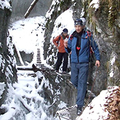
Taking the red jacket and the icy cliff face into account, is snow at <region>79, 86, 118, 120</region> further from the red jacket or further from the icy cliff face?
the icy cliff face

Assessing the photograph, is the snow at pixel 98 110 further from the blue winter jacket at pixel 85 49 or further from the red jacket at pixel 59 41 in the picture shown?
the red jacket at pixel 59 41

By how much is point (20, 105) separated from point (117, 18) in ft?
16.1

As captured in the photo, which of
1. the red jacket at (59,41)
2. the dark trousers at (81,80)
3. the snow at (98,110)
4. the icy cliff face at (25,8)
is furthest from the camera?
the icy cliff face at (25,8)

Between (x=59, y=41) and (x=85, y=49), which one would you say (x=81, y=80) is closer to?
(x=85, y=49)

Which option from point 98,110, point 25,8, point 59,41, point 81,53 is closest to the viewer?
point 98,110

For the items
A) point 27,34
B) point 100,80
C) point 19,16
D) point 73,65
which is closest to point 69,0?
point 100,80

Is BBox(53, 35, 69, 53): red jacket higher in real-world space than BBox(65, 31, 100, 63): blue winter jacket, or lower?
higher

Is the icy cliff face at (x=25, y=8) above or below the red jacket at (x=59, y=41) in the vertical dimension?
above

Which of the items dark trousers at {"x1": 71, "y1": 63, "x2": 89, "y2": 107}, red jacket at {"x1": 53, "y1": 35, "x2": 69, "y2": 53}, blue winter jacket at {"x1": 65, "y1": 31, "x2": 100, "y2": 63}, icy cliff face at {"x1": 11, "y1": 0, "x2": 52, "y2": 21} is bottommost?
dark trousers at {"x1": 71, "y1": 63, "x2": 89, "y2": 107}

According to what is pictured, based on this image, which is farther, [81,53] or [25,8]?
[25,8]

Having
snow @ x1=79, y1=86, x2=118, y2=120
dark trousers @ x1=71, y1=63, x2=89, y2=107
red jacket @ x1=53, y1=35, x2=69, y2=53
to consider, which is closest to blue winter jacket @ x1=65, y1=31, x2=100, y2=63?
dark trousers @ x1=71, y1=63, x2=89, y2=107

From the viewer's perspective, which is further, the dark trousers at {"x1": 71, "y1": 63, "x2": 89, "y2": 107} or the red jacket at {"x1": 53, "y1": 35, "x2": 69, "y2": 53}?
the red jacket at {"x1": 53, "y1": 35, "x2": 69, "y2": 53}

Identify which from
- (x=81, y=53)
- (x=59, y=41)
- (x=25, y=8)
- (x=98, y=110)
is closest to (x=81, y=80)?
(x=81, y=53)

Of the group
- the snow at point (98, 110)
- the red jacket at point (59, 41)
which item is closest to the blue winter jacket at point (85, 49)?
the snow at point (98, 110)
